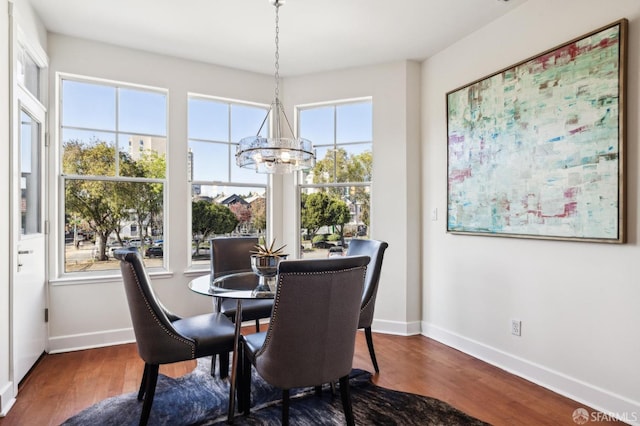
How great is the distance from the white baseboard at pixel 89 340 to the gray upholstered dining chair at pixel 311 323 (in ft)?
7.19

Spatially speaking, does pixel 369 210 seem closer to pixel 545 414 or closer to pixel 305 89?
pixel 305 89

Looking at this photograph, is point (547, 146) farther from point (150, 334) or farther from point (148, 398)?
point (148, 398)

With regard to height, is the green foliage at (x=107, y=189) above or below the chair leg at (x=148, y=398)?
above

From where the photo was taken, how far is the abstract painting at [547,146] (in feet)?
7.17

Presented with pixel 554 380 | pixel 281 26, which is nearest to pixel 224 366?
pixel 554 380

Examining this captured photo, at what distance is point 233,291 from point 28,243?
1722mm

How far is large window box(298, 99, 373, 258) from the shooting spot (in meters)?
3.98

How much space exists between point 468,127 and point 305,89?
1.85 metres

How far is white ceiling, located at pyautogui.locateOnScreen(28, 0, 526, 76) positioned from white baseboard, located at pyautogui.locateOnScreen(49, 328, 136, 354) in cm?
270

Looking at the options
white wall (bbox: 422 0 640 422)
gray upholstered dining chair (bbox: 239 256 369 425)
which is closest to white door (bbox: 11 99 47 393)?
gray upholstered dining chair (bbox: 239 256 369 425)

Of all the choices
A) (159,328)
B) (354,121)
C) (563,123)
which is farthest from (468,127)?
(159,328)

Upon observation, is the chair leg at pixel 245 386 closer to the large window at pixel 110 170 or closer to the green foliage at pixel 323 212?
the large window at pixel 110 170

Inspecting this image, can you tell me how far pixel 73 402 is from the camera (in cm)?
232

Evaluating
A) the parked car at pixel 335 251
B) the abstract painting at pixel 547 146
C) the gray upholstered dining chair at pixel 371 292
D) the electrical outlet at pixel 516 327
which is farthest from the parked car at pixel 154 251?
the electrical outlet at pixel 516 327
